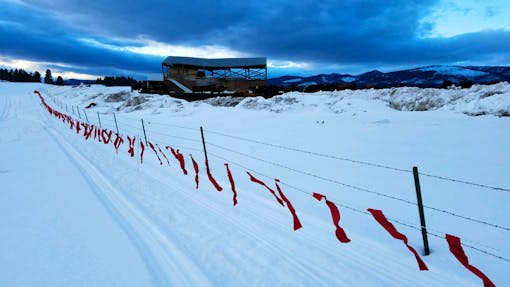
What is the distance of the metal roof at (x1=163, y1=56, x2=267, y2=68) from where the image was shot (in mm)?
46781

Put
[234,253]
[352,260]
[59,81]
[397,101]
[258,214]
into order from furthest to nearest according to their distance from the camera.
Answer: [59,81], [397,101], [258,214], [234,253], [352,260]

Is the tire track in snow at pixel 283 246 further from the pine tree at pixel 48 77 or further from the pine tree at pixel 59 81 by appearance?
the pine tree at pixel 48 77

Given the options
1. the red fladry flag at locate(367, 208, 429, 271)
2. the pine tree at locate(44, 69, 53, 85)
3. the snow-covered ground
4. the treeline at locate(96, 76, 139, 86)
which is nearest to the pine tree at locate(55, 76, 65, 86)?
the pine tree at locate(44, 69, 53, 85)

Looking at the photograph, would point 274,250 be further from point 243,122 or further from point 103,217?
point 243,122

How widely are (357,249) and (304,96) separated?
20.2 m

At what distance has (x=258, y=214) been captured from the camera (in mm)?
5062

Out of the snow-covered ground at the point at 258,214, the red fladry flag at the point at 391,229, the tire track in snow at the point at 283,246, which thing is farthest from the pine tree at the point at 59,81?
the red fladry flag at the point at 391,229

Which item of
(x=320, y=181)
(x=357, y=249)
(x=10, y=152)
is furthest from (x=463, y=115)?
(x=10, y=152)

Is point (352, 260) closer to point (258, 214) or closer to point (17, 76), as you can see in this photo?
point (258, 214)

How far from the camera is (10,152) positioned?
1159cm

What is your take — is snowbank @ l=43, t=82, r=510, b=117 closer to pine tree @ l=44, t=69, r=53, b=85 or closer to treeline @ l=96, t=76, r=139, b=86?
treeline @ l=96, t=76, r=139, b=86

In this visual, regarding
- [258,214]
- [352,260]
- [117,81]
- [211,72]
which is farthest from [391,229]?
[117,81]

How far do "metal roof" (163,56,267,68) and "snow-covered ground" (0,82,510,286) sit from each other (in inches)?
1498

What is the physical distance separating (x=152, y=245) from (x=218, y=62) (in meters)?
48.6
